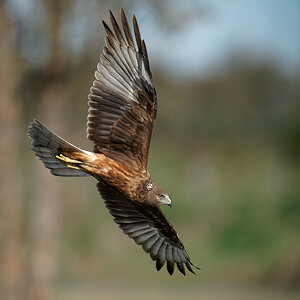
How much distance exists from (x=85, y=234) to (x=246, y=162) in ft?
30.7

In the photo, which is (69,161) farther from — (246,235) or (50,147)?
(246,235)

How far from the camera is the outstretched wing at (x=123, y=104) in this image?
598 centimetres

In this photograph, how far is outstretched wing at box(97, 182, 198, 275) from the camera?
673 centimetres

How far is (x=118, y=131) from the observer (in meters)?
6.10

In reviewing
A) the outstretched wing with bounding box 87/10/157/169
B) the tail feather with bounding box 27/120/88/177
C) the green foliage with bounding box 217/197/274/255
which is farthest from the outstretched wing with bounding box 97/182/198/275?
the green foliage with bounding box 217/197/274/255

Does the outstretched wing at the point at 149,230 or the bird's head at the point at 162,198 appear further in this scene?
the outstretched wing at the point at 149,230

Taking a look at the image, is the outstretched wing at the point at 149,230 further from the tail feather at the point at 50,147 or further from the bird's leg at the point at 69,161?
the bird's leg at the point at 69,161

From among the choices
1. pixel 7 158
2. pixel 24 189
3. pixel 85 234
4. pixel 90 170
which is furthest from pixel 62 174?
pixel 24 189

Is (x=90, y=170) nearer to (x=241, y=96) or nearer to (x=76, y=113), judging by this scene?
(x=76, y=113)

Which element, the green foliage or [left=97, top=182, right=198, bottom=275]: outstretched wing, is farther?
the green foliage

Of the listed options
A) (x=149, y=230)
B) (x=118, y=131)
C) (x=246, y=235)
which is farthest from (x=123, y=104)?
(x=246, y=235)

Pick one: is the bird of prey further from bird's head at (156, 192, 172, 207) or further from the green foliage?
the green foliage

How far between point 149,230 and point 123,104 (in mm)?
1422

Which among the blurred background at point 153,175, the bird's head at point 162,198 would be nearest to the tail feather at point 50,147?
the bird's head at point 162,198
